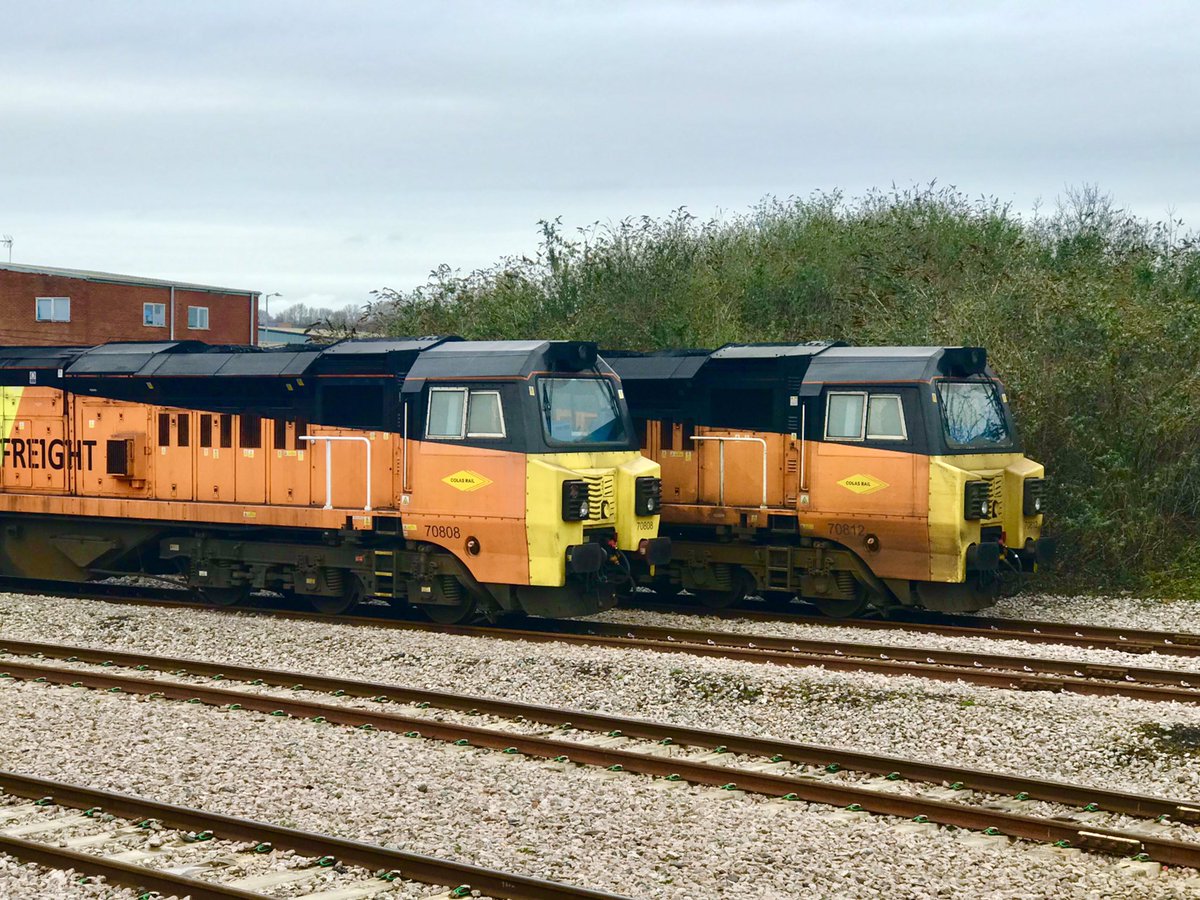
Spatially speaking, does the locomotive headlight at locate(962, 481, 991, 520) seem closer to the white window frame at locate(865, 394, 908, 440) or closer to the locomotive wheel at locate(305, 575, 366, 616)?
the white window frame at locate(865, 394, 908, 440)

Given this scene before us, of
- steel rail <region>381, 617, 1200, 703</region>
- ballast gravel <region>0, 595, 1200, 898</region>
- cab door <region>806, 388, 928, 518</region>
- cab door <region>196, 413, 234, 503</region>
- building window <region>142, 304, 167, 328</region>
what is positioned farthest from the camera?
building window <region>142, 304, 167, 328</region>

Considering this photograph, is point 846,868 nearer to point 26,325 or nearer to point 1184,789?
point 1184,789

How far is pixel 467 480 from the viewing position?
14898 mm

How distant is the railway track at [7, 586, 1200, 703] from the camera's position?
12133 mm

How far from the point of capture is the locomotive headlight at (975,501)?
15.5 meters

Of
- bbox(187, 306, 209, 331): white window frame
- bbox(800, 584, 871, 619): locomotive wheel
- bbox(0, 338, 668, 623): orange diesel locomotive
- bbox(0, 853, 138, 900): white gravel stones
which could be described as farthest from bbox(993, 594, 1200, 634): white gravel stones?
bbox(187, 306, 209, 331): white window frame

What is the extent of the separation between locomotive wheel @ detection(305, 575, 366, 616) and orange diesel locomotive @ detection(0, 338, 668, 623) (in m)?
0.03

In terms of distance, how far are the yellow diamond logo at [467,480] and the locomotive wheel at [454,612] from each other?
142 centimetres

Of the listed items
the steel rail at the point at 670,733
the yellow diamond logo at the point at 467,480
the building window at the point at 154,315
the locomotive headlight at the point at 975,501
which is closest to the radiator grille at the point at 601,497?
the yellow diamond logo at the point at 467,480

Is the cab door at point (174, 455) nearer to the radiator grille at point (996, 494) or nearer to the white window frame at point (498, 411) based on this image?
the white window frame at point (498, 411)

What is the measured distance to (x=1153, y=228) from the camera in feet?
96.0

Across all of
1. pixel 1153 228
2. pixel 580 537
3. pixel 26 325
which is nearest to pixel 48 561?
pixel 580 537

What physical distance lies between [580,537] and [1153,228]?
19.9m

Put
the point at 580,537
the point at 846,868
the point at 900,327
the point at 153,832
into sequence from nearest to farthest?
A: the point at 846,868
the point at 153,832
the point at 580,537
the point at 900,327
